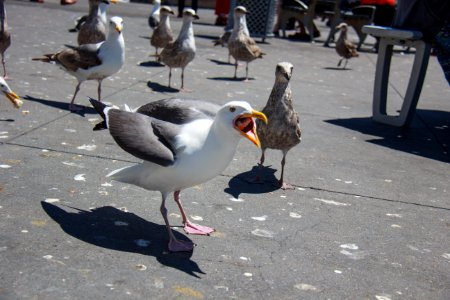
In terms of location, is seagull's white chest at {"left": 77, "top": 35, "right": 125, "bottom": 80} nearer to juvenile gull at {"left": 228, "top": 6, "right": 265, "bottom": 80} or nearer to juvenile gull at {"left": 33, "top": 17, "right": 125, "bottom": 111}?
juvenile gull at {"left": 33, "top": 17, "right": 125, "bottom": 111}

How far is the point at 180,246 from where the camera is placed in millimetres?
3877

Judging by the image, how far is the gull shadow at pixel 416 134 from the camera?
23.4 feet

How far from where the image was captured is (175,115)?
4.08 metres

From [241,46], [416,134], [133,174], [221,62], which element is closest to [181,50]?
[241,46]

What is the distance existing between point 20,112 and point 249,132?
4016 millimetres

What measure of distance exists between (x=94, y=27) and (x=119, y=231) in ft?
19.0

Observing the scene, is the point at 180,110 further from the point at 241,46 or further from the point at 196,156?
the point at 241,46

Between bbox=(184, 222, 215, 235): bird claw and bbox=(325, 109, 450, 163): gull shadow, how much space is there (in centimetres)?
362

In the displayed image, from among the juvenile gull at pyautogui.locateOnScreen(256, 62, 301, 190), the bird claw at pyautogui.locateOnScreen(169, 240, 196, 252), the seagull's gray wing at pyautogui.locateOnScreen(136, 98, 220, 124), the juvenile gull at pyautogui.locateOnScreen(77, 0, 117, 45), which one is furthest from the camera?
the juvenile gull at pyautogui.locateOnScreen(77, 0, 117, 45)

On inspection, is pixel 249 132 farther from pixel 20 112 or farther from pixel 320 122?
pixel 320 122

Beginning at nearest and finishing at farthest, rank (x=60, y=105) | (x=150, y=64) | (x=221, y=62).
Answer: (x=60, y=105) → (x=150, y=64) → (x=221, y=62)

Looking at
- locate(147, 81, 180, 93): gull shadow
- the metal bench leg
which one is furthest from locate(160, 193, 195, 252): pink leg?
locate(147, 81, 180, 93): gull shadow

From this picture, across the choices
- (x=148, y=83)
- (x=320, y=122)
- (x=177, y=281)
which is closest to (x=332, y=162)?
(x=320, y=122)

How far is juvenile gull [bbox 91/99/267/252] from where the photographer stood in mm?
3684
